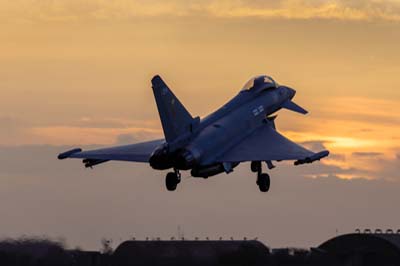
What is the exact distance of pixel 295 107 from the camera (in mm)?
119812

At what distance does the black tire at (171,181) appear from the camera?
345 ft

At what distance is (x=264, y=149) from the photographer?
360 feet

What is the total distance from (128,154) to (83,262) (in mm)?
12889

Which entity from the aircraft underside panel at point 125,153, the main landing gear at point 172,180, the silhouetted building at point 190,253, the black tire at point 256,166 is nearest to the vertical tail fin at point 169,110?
the main landing gear at point 172,180

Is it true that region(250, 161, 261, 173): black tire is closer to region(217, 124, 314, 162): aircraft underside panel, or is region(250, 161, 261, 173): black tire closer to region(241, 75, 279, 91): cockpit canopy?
region(217, 124, 314, 162): aircraft underside panel

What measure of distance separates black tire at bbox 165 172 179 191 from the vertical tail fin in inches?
102

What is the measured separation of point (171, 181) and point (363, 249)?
142 feet

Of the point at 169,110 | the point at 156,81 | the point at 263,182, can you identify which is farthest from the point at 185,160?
the point at 263,182

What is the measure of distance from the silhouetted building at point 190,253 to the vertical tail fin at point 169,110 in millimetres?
20061

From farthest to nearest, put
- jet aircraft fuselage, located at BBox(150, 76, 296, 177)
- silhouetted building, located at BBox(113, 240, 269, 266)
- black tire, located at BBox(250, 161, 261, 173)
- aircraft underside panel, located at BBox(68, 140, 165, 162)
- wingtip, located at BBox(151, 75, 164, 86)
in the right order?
silhouetted building, located at BBox(113, 240, 269, 266), black tire, located at BBox(250, 161, 261, 173), aircraft underside panel, located at BBox(68, 140, 165, 162), wingtip, located at BBox(151, 75, 164, 86), jet aircraft fuselage, located at BBox(150, 76, 296, 177)

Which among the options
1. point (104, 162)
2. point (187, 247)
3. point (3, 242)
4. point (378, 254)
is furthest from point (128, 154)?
point (378, 254)

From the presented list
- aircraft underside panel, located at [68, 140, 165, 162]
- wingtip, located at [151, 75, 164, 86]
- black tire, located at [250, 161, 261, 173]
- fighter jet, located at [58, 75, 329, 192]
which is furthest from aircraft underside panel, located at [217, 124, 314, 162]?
wingtip, located at [151, 75, 164, 86]

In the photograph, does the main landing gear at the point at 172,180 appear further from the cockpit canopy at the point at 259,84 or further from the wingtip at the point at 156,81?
the cockpit canopy at the point at 259,84

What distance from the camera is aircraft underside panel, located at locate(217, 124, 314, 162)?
108 meters
